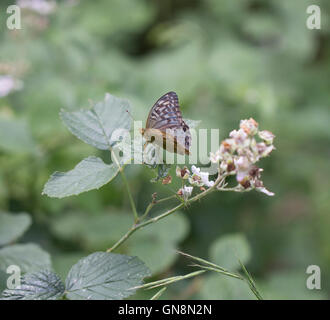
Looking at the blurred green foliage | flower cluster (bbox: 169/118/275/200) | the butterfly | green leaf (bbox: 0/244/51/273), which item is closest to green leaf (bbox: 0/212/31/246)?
green leaf (bbox: 0/244/51/273)

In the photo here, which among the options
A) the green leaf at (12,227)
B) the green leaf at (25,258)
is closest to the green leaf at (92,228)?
the green leaf at (12,227)

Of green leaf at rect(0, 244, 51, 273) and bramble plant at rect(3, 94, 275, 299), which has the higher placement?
bramble plant at rect(3, 94, 275, 299)

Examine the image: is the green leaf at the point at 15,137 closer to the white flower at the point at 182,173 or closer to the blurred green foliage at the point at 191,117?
the blurred green foliage at the point at 191,117

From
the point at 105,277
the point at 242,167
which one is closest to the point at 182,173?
the point at 242,167

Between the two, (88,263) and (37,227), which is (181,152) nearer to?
(88,263)

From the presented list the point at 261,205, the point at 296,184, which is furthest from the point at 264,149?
the point at 296,184

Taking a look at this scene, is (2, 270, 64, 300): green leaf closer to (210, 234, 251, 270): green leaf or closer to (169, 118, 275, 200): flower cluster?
(169, 118, 275, 200): flower cluster

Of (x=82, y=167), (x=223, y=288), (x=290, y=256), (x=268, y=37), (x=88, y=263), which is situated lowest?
(x=290, y=256)
